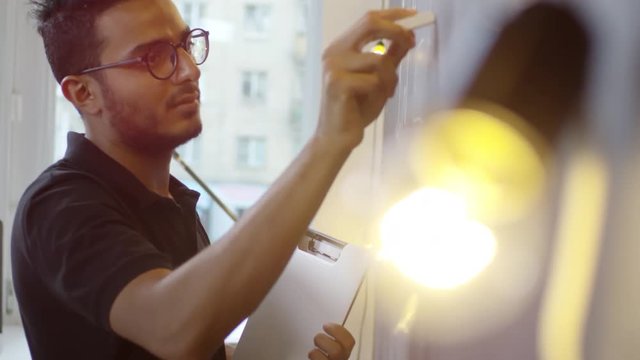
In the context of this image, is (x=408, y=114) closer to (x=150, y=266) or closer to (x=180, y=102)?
(x=180, y=102)

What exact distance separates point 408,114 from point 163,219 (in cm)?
35

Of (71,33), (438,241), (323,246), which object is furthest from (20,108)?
(438,241)

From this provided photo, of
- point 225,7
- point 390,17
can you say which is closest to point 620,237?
point 390,17

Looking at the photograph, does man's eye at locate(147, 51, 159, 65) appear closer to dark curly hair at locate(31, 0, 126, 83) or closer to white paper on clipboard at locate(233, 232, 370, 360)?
dark curly hair at locate(31, 0, 126, 83)

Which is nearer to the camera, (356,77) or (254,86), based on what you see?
(356,77)

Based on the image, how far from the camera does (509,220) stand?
684 millimetres

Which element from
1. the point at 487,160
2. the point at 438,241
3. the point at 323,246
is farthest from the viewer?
the point at 323,246

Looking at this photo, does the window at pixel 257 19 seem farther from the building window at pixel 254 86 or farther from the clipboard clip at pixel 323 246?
the clipboard clip at pixel 323 246

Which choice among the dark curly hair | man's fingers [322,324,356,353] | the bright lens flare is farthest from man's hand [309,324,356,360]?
the dark curly hair

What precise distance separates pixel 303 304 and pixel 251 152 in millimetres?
621

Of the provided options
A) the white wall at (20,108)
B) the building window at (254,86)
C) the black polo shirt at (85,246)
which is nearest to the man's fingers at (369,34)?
the black polo shirt at (85,246)

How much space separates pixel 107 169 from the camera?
866 millimetres

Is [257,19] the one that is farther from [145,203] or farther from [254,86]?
[145,203]

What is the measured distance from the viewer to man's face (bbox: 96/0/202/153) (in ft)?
2.85
